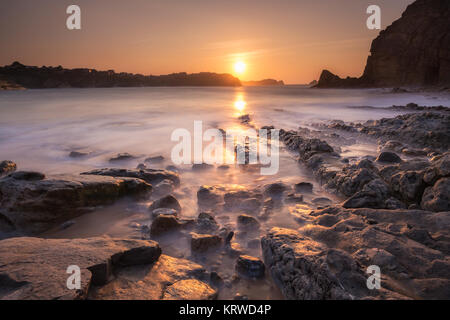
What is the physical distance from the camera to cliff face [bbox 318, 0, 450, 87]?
4103 centimetres

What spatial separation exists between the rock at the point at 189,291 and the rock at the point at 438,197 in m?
2.32

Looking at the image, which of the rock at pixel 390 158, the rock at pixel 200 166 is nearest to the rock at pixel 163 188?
the rock at pixel 200 166

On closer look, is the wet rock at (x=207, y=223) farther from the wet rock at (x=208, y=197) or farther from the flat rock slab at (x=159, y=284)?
the flat rock slab at (x=159, y=284)

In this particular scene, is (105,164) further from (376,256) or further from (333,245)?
(376,256)

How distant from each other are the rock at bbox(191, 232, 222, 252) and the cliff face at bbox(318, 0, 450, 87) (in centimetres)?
5016

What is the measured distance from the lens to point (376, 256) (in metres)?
1.89

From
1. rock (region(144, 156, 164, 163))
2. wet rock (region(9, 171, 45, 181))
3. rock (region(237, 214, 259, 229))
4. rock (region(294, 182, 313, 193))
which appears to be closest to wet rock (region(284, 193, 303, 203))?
rock (region(294, 182, 313, 193))

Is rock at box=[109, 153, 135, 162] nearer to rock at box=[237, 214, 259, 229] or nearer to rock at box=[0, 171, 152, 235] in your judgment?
rock at box=[0, 171, 152, 235]

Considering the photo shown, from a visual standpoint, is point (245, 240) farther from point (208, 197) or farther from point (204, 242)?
point (208, 197)

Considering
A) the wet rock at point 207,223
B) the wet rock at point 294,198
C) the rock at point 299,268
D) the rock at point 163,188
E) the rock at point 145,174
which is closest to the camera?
the rock at point 299,268

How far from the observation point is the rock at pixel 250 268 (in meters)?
1.97

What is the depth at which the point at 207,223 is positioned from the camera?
8.98 feet

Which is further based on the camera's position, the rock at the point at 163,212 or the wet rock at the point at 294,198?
the wet rock at the point at 294,198
